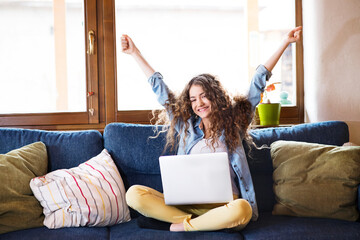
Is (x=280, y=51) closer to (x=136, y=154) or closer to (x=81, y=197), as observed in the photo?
(x=136, y=154)

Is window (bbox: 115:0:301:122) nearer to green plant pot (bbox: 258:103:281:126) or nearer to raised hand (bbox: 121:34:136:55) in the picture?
green plant pot (bbox: 258:103:281:126)

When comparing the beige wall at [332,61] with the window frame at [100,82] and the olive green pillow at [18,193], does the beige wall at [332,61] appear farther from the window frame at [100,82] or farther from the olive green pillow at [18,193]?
the olive green pillow at [18,193]

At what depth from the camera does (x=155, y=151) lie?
6.76ft

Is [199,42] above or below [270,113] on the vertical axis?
above

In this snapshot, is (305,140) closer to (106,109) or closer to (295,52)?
(295,52)

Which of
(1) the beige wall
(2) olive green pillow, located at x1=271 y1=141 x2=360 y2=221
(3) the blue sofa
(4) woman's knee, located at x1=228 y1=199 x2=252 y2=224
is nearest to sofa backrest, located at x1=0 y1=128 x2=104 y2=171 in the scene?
(3) the blue sofa

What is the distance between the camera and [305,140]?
2082mm

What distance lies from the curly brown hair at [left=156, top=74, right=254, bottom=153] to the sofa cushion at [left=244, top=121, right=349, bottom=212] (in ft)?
0.34

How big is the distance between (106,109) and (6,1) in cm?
95

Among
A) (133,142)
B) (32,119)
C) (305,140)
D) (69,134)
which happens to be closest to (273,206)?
(305,140)

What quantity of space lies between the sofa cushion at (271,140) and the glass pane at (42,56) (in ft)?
3.94

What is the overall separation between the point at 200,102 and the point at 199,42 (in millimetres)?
779

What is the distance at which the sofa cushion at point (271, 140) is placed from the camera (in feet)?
6.63

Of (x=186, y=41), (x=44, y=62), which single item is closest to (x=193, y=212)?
(x=186, y=41)
